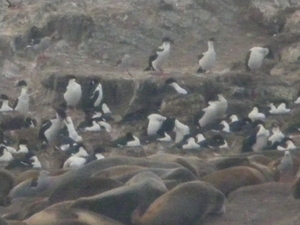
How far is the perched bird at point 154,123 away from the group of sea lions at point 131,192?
30.2 feet

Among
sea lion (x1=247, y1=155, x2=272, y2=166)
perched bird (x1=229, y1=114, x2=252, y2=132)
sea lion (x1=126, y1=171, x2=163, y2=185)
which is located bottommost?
perched bird (x1=229, y1=114, x2=252, y2=132)

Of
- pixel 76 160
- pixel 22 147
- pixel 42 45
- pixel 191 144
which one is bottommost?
pixel 42 45

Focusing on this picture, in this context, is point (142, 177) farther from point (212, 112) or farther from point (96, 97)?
point (96, 97)

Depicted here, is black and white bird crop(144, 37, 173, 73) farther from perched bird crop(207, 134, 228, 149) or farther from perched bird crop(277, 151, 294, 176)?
perched bird crop(277, 151, 294, 176)

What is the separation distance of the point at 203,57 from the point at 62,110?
13.9 feet

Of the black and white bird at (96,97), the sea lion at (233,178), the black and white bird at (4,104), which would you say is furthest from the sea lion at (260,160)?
the black and white bird at (4,104)

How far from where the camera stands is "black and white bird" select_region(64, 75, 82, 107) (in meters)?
24.5

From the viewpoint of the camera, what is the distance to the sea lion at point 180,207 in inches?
366

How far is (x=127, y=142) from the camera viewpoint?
20.1m

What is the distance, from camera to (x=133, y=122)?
23.3 m

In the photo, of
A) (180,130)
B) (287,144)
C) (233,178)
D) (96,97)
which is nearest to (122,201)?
(233,178)

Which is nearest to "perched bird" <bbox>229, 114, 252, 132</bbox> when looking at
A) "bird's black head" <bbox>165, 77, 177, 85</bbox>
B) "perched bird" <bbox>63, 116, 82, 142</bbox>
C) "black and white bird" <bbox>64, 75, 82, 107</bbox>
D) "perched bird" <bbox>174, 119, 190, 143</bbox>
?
"perched bird" <bbox>174, 119, 190, 143</bbox>

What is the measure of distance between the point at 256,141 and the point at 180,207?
10157 mm

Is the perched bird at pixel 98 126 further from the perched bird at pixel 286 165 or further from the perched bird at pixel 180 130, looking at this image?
the perched bird at pixel 286 165
